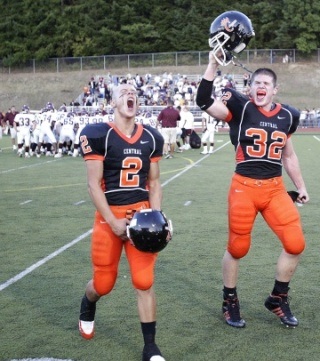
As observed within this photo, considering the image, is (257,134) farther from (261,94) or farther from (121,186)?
(121,186)

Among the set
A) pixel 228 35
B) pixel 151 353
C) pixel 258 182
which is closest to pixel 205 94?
pixel 228 35

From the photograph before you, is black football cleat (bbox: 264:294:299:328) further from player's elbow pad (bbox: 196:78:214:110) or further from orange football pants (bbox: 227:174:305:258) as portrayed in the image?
player's elbow pad (bbox: 196:78:214:110)

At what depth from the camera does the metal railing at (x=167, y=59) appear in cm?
4775

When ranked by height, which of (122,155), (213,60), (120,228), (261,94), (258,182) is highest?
(213,60)

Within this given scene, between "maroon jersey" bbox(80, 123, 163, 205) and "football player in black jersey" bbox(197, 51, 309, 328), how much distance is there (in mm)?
753

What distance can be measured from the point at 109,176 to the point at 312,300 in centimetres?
231

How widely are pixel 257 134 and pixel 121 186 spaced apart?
1310 millimetres

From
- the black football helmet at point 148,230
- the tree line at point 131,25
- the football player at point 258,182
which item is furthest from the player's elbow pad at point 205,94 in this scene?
the tree line at point 131,25

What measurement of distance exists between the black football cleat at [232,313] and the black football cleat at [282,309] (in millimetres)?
260

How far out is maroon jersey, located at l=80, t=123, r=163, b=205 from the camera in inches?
183

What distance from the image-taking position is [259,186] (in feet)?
17.7

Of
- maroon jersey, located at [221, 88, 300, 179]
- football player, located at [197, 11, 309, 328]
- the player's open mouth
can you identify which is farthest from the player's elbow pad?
the player's open mouth

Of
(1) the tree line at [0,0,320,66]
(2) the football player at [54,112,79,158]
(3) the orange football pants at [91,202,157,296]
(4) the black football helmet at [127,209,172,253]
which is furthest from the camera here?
(1) the tree line at [0,0,320,66]

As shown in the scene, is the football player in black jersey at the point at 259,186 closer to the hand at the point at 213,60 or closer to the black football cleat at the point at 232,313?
the black football cleat at the point at 232,313
